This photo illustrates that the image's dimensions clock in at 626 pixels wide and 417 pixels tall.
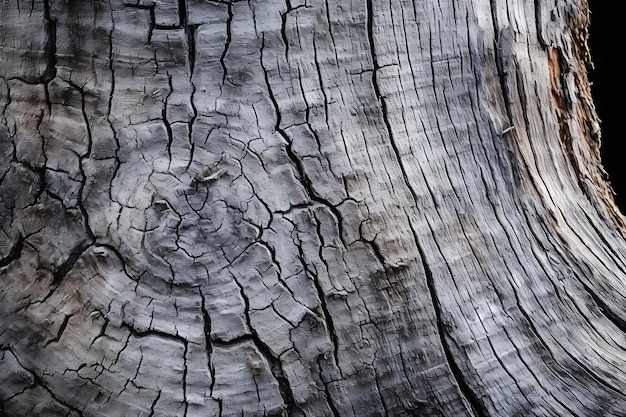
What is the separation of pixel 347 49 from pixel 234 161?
1.45ft

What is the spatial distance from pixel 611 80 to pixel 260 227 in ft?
8.73

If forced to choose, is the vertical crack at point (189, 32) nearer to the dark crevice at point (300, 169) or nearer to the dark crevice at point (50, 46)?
the dark crevice at point (300, 169)

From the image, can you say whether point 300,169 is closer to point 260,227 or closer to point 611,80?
point 260,227

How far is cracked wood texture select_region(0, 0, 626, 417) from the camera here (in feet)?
4.46

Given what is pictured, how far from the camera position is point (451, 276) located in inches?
58.9

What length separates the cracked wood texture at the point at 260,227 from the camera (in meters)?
1.36

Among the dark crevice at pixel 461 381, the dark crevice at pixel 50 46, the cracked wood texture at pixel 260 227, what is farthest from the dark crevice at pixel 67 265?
the dark crevice at pixel 461 381

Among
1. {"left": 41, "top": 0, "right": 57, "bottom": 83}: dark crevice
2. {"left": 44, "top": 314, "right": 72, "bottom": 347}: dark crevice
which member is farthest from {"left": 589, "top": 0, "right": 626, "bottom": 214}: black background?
{"left": 44, "top": 314, "right": 72, "bottom": 347}: dark crevice

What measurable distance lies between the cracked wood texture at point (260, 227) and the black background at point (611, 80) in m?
1.94

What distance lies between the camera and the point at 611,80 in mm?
3139

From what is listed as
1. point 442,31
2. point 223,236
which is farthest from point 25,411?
point 442,31

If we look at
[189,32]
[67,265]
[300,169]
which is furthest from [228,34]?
[67,265]

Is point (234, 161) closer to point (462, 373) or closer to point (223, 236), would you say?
point (223, 236)

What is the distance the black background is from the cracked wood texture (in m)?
1.94
